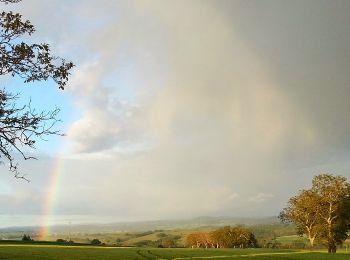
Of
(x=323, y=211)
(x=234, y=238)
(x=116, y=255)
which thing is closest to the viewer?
(x=116, y=255)

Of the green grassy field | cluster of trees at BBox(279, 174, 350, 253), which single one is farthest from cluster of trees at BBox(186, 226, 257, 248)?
the green grassy field

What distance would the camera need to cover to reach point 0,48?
18.8 meters

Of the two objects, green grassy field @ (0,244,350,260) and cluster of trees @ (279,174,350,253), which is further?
cluster of trees @ (279,174,350,253)

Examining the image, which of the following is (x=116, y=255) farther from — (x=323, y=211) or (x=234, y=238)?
(x=234, y=238)

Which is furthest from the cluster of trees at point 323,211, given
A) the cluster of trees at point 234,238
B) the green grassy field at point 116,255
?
the cluster of trees at point 234,238

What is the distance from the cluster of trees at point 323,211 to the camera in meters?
108

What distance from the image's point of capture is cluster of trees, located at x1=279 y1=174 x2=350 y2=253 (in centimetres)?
10831

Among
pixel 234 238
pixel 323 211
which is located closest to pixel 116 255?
pixel 323 211

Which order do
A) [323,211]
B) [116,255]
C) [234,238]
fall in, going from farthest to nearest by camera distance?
[234,238] < [323,211] < [116,255]

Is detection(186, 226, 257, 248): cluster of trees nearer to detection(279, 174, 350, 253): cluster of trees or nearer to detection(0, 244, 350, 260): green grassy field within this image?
detection(279, 174, 350, 253): cluster of trees

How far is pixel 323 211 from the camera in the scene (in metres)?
111

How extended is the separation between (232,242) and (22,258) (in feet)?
408

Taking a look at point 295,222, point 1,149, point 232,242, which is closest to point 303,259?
point 295,222

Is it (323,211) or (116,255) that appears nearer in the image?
(116,255)
